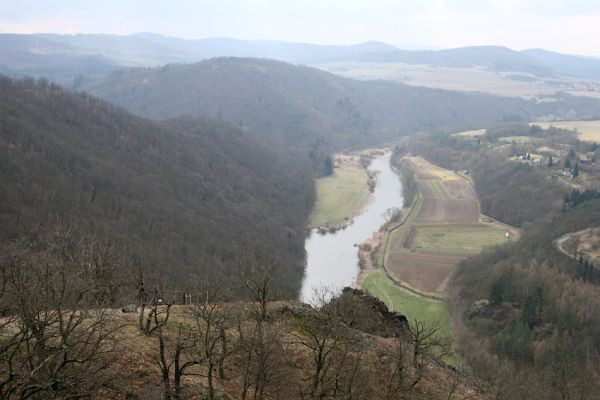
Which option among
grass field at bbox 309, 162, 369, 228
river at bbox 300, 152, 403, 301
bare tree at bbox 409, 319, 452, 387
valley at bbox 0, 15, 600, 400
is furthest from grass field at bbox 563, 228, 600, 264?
grass field at bbox 309, 162, 369, 228

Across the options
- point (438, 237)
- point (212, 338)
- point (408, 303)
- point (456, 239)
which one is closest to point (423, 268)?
point (408, 303)

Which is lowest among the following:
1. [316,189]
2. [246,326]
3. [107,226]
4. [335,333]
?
[316,189]

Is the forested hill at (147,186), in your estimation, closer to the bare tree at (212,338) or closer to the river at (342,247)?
the river at (342,247)

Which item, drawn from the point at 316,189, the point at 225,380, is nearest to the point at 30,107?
the point at 316,189

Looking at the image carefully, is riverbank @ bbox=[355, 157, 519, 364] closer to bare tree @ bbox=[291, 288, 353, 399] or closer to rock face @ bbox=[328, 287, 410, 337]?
rock face @ bbox=[328, 287, 410, 337]

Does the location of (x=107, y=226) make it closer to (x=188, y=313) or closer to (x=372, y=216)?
(x=188, y=313)
